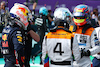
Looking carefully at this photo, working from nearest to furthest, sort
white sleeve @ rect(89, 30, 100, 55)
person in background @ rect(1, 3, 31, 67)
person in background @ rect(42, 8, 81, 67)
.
→ person in background @ rect(1, 3, 31, 67), person in background @ rect(42, 8, 81, 67), white sleeve @ rect(89, 30, 100, 55)

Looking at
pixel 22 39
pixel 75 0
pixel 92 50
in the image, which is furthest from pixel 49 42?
pixel 75 0

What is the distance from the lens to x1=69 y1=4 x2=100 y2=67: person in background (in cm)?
470

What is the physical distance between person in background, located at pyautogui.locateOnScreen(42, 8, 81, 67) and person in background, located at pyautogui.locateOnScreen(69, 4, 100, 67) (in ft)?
1.93

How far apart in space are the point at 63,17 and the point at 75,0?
9.97m

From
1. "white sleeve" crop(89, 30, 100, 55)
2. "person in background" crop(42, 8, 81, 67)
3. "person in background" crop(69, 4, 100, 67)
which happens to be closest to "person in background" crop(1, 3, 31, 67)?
"person in background" crop(42, 8, 81, 67)

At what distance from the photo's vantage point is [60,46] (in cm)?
401

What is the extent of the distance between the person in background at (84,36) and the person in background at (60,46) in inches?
23.2

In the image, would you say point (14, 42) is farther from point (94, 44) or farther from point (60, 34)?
point (94, 44)

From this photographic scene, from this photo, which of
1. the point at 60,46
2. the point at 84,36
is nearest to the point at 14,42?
the point at 60,46

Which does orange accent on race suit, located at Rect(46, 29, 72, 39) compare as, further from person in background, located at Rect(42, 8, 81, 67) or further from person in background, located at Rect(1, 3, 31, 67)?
person in background, located at Rect(1, 3, 31, 67)

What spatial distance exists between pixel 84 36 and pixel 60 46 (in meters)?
1.14

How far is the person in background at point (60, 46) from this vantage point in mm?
3987

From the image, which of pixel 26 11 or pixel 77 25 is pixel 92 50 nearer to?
pixel 77 25

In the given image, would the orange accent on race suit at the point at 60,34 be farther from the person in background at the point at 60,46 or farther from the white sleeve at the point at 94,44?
the white sleeve at the point at 94,44
